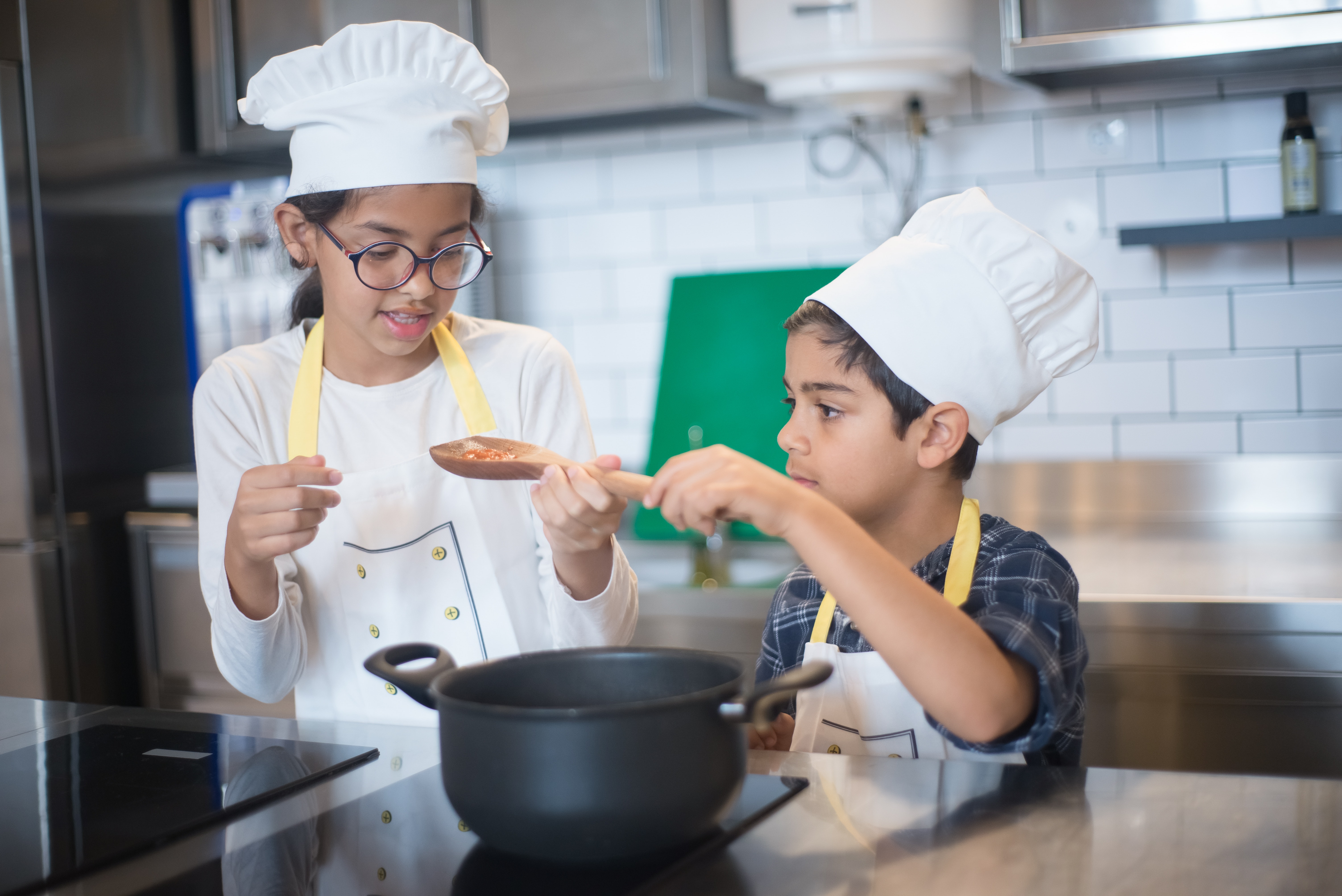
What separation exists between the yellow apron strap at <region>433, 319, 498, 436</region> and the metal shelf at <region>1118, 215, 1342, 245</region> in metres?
1.17

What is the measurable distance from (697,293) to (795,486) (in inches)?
58.2

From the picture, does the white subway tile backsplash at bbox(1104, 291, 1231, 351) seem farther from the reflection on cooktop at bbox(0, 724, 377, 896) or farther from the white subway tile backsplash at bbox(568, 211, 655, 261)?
the reflection on cooktop at bbox(0, 724, 377, 896)

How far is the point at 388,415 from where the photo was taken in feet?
4.19

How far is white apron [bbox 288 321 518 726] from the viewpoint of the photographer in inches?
48.4

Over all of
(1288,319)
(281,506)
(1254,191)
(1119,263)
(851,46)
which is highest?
(851,46)

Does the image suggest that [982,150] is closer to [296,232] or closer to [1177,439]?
[1177,439]

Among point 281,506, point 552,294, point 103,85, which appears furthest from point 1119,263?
point 103,85

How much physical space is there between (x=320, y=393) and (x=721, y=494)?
0.64 metres

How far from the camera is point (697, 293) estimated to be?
7.43 feet

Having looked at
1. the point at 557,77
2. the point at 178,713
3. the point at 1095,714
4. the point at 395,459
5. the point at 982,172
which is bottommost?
the point at 1095,714

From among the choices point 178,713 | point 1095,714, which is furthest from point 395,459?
point 1095,714

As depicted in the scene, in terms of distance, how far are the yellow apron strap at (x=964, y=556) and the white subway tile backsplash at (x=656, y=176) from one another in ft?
4.47

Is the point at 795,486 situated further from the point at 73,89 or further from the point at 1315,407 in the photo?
the point at 73,89

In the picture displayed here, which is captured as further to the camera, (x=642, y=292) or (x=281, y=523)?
(x=642, y=292)
